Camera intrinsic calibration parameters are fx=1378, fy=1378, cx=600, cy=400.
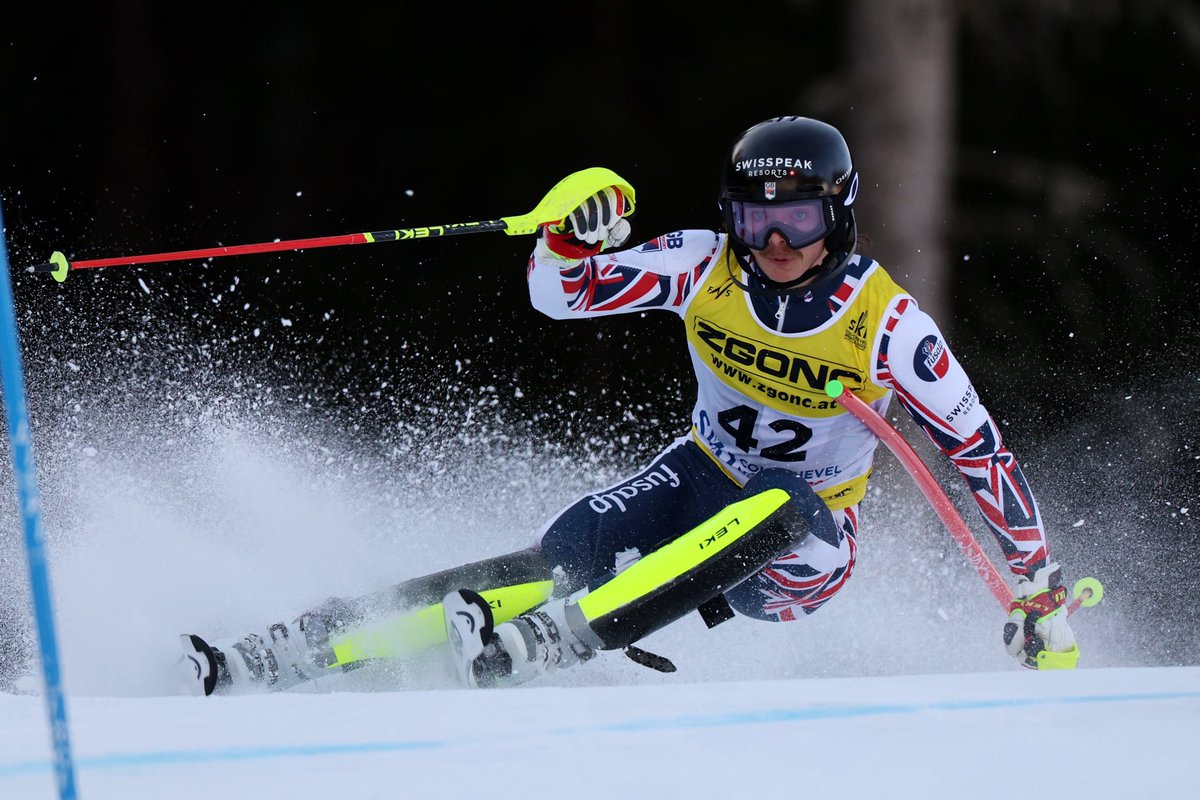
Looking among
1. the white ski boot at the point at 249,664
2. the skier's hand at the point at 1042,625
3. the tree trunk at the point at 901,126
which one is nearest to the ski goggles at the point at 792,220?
the skier's hand at the point at 1042,625

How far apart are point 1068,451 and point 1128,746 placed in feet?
18.7

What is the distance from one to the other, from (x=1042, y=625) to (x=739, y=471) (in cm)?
96

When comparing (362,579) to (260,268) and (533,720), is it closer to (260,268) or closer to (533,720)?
(533,720)

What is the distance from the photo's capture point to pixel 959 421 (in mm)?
3658

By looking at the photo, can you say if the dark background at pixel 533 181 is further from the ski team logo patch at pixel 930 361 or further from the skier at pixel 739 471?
the ski team logo patch at pixel 930 361

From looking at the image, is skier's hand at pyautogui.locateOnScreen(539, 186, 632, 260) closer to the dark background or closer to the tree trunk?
the tree trunk

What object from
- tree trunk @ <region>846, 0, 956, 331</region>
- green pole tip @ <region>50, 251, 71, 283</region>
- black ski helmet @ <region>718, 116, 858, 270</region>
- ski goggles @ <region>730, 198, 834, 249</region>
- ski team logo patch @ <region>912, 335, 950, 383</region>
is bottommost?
ski team logo patch @ <region>912, 335, 950, 383</region>

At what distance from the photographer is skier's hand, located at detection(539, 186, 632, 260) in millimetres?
3639

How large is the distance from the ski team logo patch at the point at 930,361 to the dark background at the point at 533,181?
364 cm

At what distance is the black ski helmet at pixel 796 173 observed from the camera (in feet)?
11.8

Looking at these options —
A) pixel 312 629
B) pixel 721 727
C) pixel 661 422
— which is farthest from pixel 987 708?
pixel 661 422

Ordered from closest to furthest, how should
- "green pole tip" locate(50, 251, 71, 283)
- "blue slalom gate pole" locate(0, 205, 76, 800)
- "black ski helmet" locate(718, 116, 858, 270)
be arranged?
"blue slalom gate pole" locate(0, 205, 76, 800)
"green pole tip" locate(50, 251, 71, 283)
"black ski helmet" locate(718, 116, 858, 270)

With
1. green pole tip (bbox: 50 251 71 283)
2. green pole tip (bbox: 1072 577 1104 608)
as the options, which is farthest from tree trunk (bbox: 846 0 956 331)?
green pole tip (bbox: 50 251 71 283)

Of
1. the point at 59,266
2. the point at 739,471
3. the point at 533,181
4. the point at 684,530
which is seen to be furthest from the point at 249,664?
the point at 533,181
